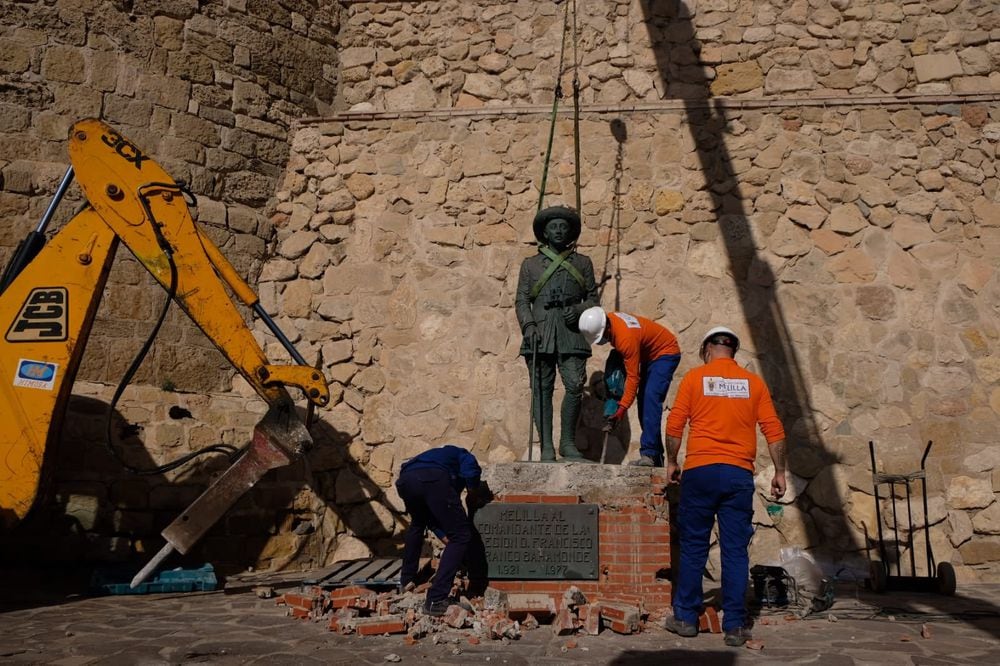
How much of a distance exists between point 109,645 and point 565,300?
11.1ft

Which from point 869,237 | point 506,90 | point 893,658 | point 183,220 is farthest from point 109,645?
point 869,237

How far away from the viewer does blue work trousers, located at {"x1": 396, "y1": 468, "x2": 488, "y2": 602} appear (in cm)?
488

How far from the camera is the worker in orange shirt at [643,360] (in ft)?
18.3

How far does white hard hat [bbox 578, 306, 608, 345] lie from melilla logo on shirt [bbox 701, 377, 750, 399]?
96cm

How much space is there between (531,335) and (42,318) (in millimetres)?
3094

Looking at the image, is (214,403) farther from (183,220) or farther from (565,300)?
(565,300)

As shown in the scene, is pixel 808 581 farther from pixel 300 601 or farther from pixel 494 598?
pixel 300 601

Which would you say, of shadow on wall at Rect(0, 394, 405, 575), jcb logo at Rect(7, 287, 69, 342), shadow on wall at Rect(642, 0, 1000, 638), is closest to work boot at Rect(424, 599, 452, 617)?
shadow on wall at Rect(0, 394, 405, 575)

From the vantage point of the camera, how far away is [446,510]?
4992mm

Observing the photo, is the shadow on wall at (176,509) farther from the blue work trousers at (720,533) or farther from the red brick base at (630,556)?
the blue work trousers at (720,533)

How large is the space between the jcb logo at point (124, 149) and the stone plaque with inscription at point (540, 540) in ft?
10.5

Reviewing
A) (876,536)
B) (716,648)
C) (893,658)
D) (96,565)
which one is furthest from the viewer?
(876,536)

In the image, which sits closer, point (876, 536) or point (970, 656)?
point (970, 656)

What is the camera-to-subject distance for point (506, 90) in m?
8.43
